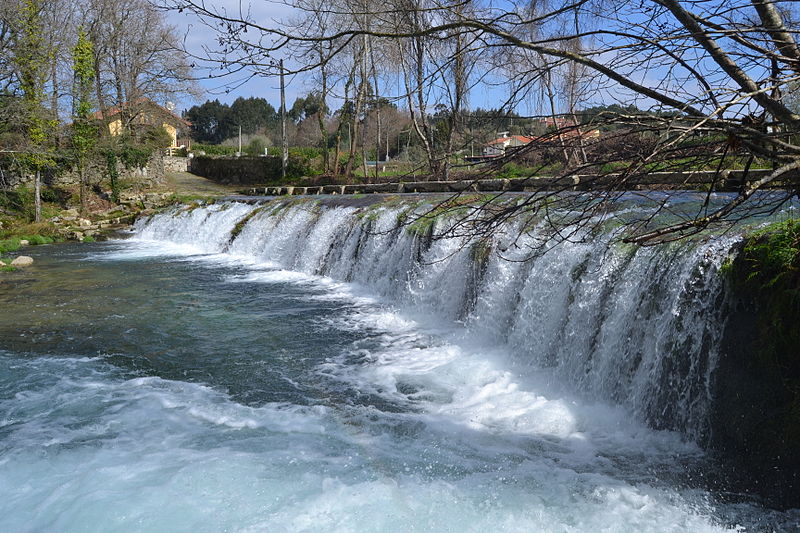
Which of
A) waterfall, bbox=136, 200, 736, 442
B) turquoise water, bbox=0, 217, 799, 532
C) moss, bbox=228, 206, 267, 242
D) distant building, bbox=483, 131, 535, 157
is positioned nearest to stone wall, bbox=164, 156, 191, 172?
moss, bbox=228, 206, 267, 242

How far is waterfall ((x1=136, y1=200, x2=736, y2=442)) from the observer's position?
4.40 m

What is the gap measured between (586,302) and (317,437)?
281 cm

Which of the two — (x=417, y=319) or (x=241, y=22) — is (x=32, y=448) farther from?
(x=417, y=319)

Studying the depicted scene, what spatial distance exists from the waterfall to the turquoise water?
193 mm

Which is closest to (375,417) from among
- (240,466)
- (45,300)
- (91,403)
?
(240,466)

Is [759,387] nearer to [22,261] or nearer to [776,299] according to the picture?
[776,299]

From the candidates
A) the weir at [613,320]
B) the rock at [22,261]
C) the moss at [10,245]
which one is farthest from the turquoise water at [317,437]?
the moss at [10,245]

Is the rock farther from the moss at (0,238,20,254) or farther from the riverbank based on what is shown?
the moss at (0,238,20,254)

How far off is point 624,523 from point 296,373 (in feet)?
11.2

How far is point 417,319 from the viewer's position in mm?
7965

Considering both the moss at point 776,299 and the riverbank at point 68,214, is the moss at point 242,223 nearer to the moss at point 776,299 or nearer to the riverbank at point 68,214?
the riverbank at point 68,214

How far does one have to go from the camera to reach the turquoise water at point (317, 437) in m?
3.45

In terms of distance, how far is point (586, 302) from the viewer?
5613 mm

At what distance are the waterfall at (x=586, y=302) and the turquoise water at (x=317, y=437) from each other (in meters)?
0.19
